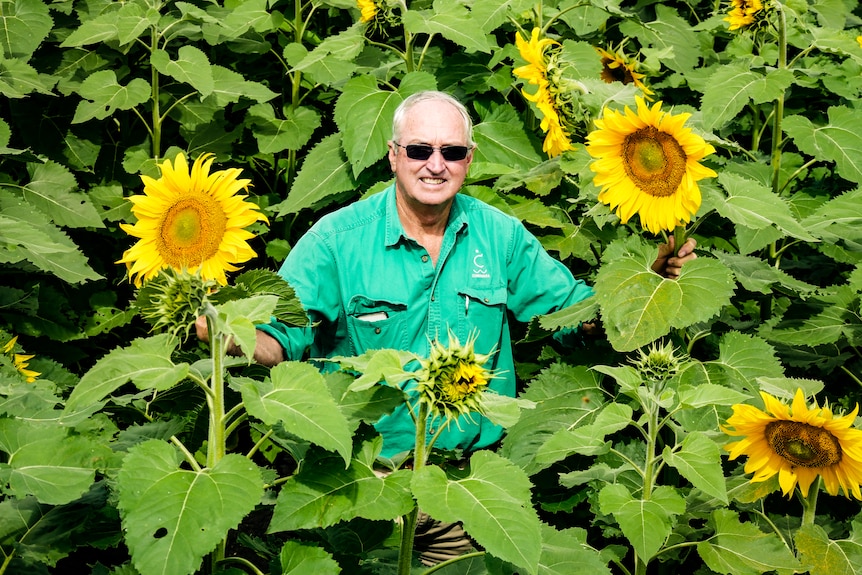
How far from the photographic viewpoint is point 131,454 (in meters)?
1.94

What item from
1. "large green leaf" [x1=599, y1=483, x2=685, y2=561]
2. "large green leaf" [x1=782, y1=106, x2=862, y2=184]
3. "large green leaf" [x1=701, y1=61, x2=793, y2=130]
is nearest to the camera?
"large green leaf" [x1=599, y1=483, x2=685, y2=561]

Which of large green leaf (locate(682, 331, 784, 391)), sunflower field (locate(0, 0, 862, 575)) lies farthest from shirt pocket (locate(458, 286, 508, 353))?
large green leaf (locate(682, 331, 784, 391))

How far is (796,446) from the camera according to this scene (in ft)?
8.38

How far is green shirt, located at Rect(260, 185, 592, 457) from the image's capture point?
346cm

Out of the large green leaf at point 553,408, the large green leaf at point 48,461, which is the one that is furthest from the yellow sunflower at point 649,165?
the large green leaf at point 48,461

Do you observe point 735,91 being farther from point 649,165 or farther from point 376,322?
point 376,322

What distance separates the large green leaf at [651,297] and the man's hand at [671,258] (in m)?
0.06

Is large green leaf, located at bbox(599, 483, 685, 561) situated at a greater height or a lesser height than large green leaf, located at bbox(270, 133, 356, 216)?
greater

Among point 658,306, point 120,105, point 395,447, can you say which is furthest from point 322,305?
point 120,105

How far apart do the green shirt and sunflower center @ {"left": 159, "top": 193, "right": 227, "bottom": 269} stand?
0.64 metres

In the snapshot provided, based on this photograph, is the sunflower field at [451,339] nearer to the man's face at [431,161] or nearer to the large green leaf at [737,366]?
the large green leaf at [737,366]

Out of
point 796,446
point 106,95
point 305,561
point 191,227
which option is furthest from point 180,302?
point 106,95

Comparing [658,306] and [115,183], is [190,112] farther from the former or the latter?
[658,306]

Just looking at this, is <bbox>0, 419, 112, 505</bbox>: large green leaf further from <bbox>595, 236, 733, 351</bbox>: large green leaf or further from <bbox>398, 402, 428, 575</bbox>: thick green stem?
<bbox>595, 236, 733, 351</bbox>: large green leaf
